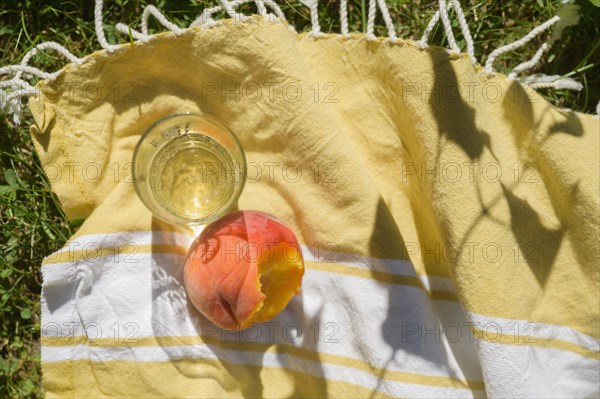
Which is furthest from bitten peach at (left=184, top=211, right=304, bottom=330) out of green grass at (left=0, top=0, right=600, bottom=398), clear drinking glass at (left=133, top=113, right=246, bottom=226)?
green grass at (left=0, top=0, right=600, bottom=398)

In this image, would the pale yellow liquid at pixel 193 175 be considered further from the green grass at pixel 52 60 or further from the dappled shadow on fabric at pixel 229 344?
the green grass at pixel 52 60

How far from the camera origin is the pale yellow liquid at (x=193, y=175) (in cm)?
130

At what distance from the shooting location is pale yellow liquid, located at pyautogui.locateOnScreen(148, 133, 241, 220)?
1299mm

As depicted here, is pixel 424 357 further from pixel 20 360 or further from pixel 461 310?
pixel 20 360

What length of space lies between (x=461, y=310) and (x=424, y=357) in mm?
132

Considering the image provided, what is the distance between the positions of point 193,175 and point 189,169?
2 cm

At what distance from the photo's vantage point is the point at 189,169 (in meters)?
1.32

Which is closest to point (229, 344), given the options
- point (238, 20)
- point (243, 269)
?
point (243, 269)

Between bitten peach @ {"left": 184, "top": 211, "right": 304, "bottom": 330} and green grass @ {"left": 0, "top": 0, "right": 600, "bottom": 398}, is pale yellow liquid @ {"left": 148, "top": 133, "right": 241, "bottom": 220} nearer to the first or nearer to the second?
bitten peach @ {"left": 184, "top": 211, "right": 304, "bottom": 330}

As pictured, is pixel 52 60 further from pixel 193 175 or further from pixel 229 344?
pixel 229 344

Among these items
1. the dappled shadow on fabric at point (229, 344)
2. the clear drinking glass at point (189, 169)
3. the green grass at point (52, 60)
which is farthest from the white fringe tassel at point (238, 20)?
the dappled shadow on fabric at point (229, 344)

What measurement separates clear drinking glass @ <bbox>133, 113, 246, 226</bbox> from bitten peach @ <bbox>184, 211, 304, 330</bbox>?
6 centimetres

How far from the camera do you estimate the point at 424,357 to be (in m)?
1.29

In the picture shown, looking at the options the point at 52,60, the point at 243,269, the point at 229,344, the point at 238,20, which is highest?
the point at 238,20
